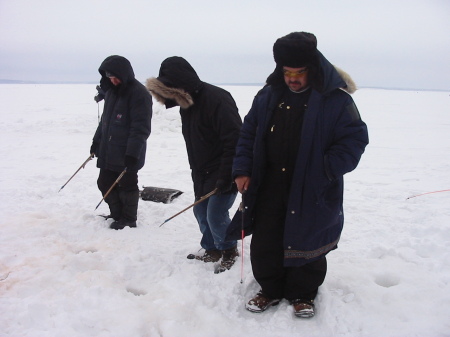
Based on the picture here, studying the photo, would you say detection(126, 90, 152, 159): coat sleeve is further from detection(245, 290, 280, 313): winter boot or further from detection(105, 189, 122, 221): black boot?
detection(245, 290, 280, 313): winter boot

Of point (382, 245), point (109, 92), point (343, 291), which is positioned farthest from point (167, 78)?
point (382, 245)

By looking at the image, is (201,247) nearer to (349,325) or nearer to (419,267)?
(349,325)

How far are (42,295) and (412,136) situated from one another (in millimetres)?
14035

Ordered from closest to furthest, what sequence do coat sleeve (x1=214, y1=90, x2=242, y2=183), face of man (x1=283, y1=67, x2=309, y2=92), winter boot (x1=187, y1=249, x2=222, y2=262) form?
face of man (x1=283, y1=67, x2=309, y2=92), coat sleeve (x1=214, y1=90, x2=242, y2=183), winter boot (x1=187, y1=249, x2=222, y2=262)

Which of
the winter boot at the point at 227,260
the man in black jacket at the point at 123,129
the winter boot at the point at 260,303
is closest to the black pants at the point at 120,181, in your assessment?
the man in black jacket at the point at 123,129

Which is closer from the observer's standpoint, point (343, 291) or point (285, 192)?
point (285, 192)

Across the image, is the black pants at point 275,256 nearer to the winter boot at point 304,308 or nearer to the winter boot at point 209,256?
the winter boot at point 304,308

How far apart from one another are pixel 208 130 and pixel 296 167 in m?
1.10

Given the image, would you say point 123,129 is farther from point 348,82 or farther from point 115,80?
point 348,82

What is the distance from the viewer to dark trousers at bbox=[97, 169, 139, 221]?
175 inches

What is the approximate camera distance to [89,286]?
306 cm

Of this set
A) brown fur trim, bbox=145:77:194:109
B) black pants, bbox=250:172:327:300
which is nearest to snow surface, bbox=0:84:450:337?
black pants, bbox=250:172:327:300

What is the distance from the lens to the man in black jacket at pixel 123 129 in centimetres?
412

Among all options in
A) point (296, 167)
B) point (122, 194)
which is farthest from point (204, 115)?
point (122, 194)
